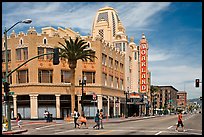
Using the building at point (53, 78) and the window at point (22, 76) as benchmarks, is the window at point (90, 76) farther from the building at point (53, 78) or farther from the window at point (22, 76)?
the window at point (22, 76)

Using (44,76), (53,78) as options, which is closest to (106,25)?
(53,78)

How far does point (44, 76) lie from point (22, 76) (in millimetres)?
3569

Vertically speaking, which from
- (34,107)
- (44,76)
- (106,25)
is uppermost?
(106,25)

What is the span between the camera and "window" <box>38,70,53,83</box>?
54250 mm

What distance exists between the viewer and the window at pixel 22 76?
54.4m

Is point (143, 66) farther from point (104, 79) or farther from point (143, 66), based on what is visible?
point (104, 79)

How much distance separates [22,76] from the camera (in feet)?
180

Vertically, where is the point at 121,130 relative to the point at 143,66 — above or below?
below

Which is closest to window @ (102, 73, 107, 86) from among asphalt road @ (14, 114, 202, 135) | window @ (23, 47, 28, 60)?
window @ (23, 47, 28, 60)

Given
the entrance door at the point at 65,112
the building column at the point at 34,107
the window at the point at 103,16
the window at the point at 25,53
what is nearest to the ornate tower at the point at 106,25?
the window at the point at 103,16

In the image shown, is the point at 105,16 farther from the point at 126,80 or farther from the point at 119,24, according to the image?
the point at 126,80

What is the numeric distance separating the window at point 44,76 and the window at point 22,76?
210 cm

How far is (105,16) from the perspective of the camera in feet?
253

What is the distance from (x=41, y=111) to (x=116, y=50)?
23.0 m
